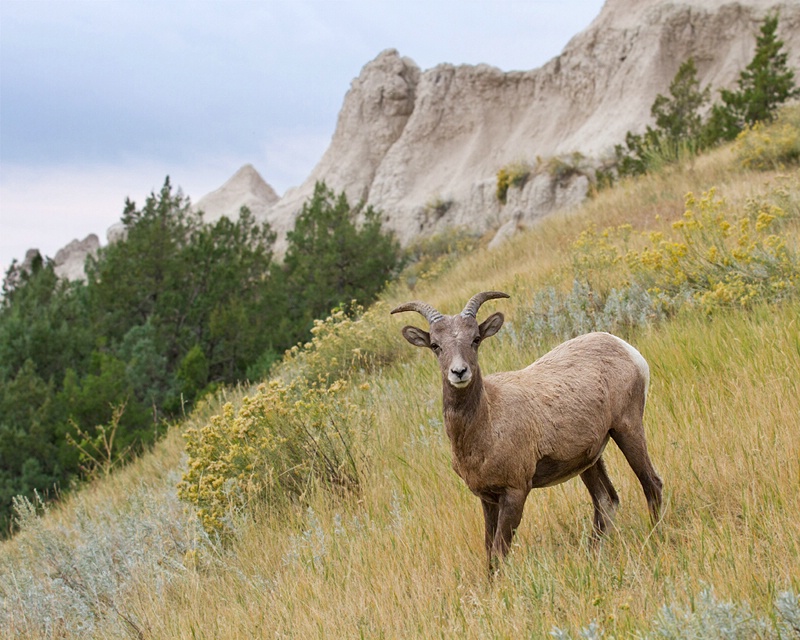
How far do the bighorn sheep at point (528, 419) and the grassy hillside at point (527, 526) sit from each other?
194mm

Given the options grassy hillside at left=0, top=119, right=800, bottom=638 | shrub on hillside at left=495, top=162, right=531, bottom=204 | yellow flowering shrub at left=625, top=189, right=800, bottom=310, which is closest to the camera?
grassy hillside at left=0, top=119, right=800, bottom=638

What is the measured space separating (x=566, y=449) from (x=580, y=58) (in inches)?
1255

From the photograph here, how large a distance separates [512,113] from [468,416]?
3398cm

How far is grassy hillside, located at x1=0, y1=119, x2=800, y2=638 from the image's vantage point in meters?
2.53

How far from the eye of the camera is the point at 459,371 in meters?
2.76

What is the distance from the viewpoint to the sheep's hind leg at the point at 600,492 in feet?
11.0

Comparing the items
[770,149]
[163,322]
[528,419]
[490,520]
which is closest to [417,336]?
Result: [528,419]

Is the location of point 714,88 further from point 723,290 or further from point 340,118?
point 723,290

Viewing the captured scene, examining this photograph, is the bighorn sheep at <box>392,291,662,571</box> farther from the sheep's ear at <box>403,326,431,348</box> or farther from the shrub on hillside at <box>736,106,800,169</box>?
the shrub on hillside at <box>736,106,800,169</box>

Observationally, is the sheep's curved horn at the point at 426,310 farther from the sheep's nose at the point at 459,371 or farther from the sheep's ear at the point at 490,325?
the sheep's nose at the point at 459,371

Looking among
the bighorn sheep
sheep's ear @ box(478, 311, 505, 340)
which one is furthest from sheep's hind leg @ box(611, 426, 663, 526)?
sheep's ear @ box(478, 311, 505, 340)

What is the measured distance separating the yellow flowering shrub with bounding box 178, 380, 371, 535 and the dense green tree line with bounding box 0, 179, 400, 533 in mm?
9285

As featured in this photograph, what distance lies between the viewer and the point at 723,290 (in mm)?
5398

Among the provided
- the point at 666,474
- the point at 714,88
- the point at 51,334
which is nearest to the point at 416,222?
the point at 714,88
